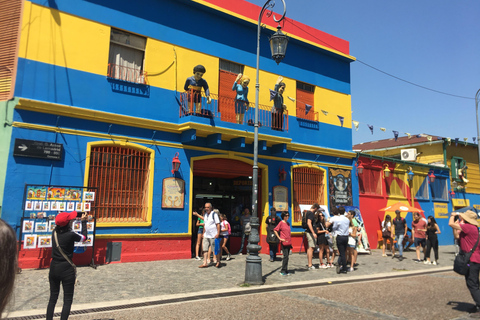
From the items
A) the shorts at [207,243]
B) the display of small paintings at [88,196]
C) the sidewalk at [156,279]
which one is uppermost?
the display of small paintings at [88,196]

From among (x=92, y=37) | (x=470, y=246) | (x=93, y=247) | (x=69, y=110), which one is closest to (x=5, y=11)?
(x=92, y=37)

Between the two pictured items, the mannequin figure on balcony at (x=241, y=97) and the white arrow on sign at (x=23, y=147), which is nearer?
the white arrow on sign at (x=23, y=147)

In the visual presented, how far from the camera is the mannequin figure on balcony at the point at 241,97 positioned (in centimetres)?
1349

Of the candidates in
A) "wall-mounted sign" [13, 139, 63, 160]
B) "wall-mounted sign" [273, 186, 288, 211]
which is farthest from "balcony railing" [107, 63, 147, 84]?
"wall-mounted sign" [273, 186, 288, 211]

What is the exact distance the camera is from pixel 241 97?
44.7ft

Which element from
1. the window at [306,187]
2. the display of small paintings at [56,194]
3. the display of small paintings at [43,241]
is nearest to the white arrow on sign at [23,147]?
the display of small paintings at [56,194]

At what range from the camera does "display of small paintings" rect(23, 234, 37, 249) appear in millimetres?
9008

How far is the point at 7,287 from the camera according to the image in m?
2.01

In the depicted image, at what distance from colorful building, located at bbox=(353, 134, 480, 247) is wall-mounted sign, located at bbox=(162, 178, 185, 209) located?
983cm

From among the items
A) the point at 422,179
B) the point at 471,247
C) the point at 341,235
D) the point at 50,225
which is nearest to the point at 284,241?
the point at 341,235

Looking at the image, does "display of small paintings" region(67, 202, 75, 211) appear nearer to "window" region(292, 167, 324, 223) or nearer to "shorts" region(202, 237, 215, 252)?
"shorts" region(202, 237, 215, 252)

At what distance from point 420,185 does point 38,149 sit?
20.5 metres

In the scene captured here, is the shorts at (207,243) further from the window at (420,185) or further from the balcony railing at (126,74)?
the window at (420,185)

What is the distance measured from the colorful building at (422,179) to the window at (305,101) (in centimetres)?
366
